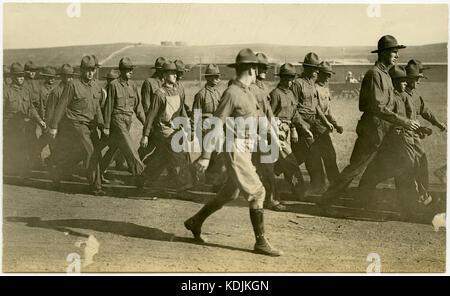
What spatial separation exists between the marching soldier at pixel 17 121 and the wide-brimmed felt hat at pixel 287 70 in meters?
3.46

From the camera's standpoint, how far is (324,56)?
8875 mm

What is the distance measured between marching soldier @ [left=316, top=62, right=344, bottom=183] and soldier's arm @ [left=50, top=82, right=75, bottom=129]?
10.7 ft

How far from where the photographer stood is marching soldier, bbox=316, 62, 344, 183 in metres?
8.73

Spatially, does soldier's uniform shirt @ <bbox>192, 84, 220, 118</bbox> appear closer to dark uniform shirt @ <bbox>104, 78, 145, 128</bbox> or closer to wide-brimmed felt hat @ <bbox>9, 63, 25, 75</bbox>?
dark uniform shirt @ <bbox>104, 78, 145, 128</bbox>

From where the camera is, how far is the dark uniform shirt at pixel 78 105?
29.8 feet

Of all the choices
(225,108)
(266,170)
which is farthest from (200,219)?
(225,108)

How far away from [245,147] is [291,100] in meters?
1.52

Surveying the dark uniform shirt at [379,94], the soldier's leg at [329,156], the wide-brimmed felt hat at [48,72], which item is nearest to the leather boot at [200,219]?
the soldier's leg at [329,156]

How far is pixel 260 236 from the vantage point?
769 centimetres

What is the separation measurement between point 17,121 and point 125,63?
1832 millimetres

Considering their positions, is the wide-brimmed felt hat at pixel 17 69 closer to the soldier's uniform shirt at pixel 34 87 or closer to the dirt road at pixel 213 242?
the soldier's uniform shirt at pixel 34 87

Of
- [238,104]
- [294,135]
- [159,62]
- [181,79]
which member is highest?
[159,62]

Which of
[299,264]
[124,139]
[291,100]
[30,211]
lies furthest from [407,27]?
[30,211]

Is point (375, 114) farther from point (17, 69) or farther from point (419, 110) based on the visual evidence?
point (17, 69)
